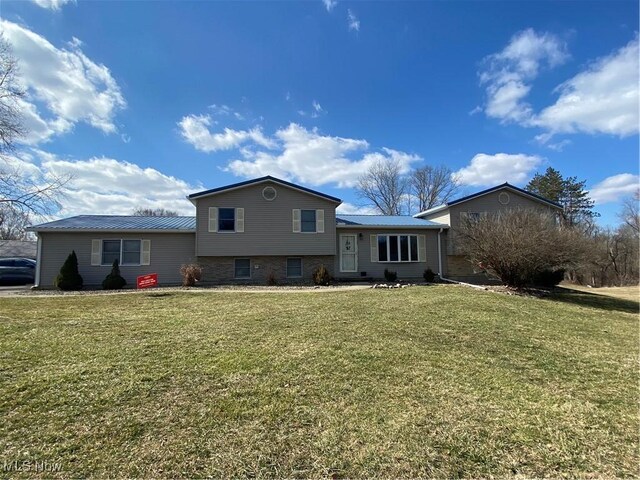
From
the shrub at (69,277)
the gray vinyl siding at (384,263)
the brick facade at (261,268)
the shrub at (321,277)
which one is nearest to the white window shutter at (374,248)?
the gray vinyl siding at (384,263)

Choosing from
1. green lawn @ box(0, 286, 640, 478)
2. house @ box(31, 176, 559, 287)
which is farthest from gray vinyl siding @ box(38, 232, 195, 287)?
green lawn @ box(0, 286, 640, 478)

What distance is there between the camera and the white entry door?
1833cm

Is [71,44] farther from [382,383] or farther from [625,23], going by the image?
[625,23]

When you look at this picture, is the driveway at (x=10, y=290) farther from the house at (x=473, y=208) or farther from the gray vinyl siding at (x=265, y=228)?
the house at (x=473, y=208)

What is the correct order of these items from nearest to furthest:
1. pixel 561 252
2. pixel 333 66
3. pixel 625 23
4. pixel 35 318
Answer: pixel 35 318, pixel 625 23, pixel 561 252, pixel 333 66

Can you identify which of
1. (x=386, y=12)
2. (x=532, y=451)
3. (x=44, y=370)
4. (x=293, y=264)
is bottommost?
(x=532, y=451)

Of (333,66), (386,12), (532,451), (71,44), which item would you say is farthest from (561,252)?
(71,44)

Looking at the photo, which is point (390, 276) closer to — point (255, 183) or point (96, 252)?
point (255, 183)

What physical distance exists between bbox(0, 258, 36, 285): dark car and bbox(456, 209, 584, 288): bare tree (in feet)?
76.9

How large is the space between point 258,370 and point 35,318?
5.92m

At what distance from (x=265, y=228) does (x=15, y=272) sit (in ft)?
47.1

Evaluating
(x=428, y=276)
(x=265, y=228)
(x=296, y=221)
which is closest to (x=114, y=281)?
(x=265, y=228)

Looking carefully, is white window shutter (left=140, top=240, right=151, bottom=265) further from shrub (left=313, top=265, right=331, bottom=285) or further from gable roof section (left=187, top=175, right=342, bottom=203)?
shrub (left=313, top=265, right=331, bottom=285)

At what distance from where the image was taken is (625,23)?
29.9 feet
